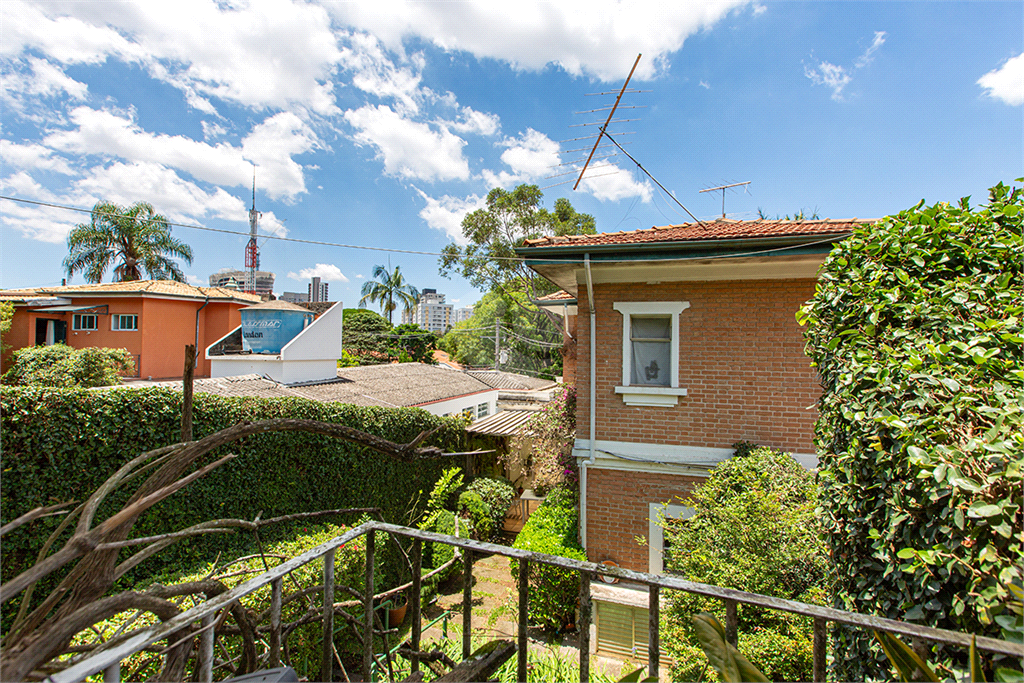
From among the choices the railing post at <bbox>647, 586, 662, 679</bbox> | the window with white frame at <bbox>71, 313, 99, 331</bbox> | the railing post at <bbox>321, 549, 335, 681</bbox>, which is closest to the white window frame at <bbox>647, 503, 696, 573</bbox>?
the railing post at <bbox>647, 586, 662, 679</bbox>

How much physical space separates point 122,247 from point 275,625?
32.7 m

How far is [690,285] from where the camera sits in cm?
A: 668

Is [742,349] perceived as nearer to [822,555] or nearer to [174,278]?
[822,555]

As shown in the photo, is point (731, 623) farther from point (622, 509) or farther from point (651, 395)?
point (622, 509)

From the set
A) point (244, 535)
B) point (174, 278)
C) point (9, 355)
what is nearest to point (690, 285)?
point (244, 535)

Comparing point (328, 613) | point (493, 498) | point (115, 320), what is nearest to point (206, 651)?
point (328, 613)

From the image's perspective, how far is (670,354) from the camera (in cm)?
680

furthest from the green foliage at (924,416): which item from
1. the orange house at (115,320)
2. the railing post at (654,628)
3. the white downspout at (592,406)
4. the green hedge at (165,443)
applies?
the orange house at (115,320)

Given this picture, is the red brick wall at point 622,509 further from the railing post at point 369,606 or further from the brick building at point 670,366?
the railing post at point 369,606

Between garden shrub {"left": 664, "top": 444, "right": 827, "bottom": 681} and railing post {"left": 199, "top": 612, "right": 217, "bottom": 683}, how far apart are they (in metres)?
3.98

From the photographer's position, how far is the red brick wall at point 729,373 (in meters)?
6.36

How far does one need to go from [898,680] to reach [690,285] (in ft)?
18.1

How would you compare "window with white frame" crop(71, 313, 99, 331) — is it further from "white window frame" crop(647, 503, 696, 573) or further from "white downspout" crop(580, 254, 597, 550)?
"white window frame" crop(647, 503, 696, 573)

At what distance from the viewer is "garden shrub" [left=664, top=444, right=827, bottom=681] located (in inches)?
156
